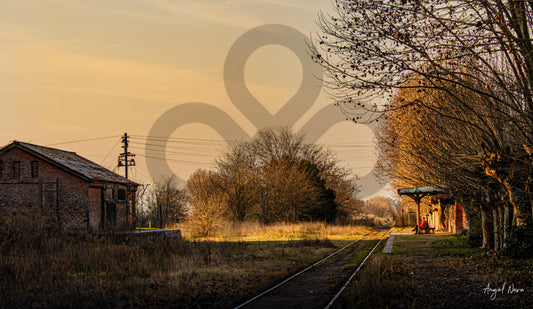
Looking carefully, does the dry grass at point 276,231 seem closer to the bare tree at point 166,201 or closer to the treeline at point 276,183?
the treeline at point 276,183

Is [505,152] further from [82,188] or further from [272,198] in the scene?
[272,198]

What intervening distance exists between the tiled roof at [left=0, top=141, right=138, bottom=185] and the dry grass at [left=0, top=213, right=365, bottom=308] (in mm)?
10820

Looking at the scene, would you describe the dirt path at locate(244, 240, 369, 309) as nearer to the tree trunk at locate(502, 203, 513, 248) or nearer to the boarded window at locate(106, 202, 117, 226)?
the tree trunk at locate(502, 203, 513, 248)

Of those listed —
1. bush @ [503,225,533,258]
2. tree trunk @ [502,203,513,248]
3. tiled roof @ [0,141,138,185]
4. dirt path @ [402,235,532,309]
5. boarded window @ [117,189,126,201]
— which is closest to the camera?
dirt path @ [402,235,532,309]

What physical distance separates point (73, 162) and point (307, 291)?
3010 centimetres

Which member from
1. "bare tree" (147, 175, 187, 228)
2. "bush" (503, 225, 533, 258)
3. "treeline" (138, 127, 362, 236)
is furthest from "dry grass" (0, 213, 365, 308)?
"bare tree" (147, 175, 187, 228)

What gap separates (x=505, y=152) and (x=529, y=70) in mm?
5103

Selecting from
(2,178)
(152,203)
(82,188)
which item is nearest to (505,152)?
(82,188)

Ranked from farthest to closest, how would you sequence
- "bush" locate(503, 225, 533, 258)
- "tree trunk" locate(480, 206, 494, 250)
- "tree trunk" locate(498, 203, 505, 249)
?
"tree trunk" locate(480, 206, 494, 250)
"tree trunk" locate(498, 203, 505, 249)
"bush" locate(503, 225, 533, 258)

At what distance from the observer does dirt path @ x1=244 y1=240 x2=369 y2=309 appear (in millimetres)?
10875

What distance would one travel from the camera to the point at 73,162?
1480 inches

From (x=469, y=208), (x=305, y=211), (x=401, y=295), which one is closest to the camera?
(x=401, y=295)

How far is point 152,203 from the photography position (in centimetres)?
7800

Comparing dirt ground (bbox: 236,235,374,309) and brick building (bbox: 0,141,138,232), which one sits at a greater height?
brick building (bbox: 0,141,138,232)
